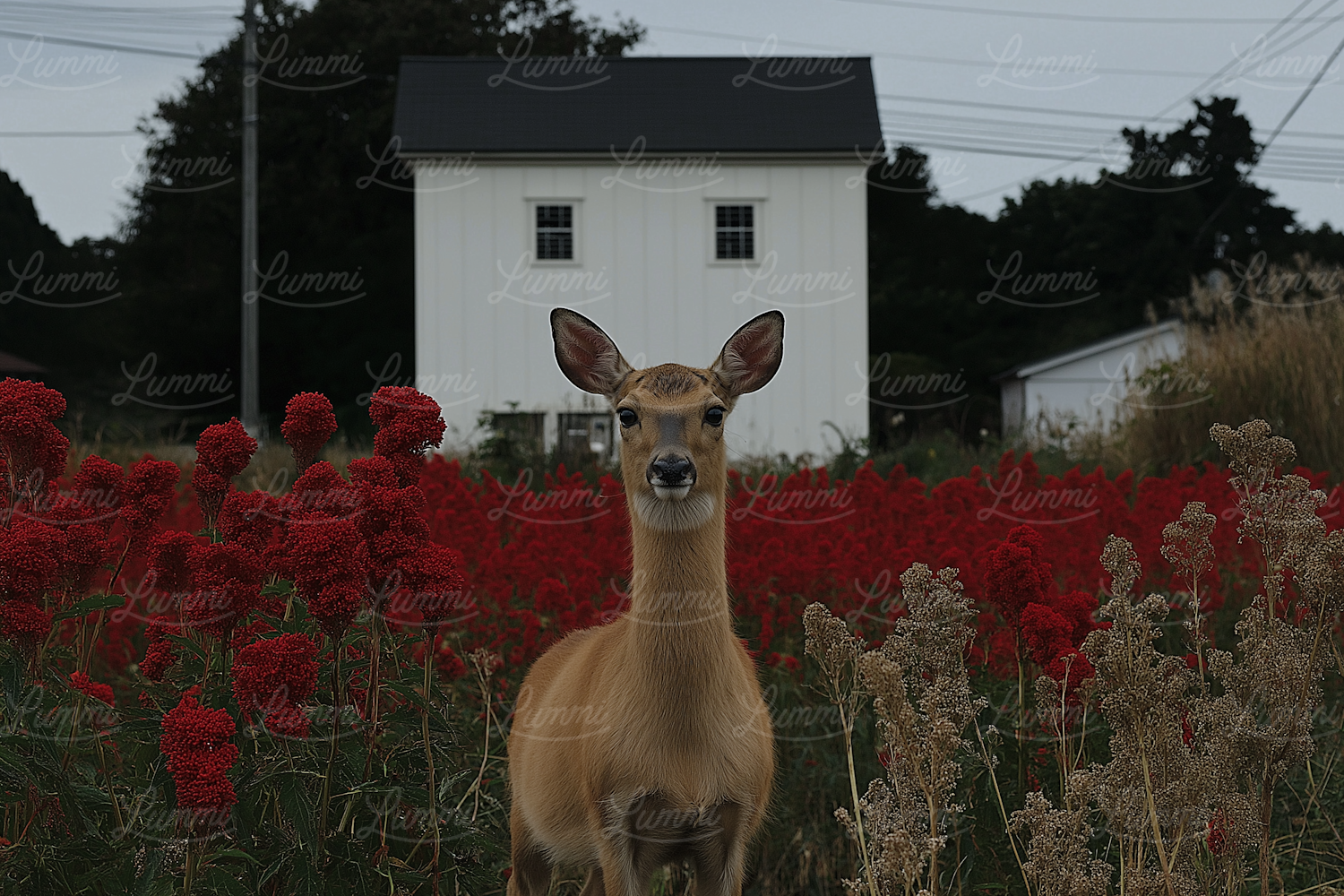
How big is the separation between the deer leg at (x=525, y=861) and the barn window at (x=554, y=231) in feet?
63.0

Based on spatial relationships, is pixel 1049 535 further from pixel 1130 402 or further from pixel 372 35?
pixel 372 35

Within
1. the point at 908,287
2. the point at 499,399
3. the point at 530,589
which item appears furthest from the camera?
the point at 908,287

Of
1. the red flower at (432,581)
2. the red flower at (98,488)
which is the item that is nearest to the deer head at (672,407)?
the red flower at (432,581)

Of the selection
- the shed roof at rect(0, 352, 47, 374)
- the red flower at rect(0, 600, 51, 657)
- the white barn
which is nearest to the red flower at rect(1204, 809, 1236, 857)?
the red flower at rect(0, 600, 51, 657)

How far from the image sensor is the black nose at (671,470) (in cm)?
298

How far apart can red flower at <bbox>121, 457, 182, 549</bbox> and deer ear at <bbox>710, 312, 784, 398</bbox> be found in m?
1.54

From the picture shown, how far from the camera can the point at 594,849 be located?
3.26 metres

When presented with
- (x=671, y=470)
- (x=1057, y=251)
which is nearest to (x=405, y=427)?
(x=671, y=470)

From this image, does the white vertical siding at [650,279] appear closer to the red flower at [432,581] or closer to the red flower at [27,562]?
the red flower at [27,562]

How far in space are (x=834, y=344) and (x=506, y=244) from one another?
636 cm

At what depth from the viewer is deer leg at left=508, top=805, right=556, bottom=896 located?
357 cm

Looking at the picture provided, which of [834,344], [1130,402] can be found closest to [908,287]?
[834,344]

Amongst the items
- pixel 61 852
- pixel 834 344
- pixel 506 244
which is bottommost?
pixel 61 852

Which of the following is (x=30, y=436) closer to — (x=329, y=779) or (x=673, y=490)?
(x=329, y=779)
